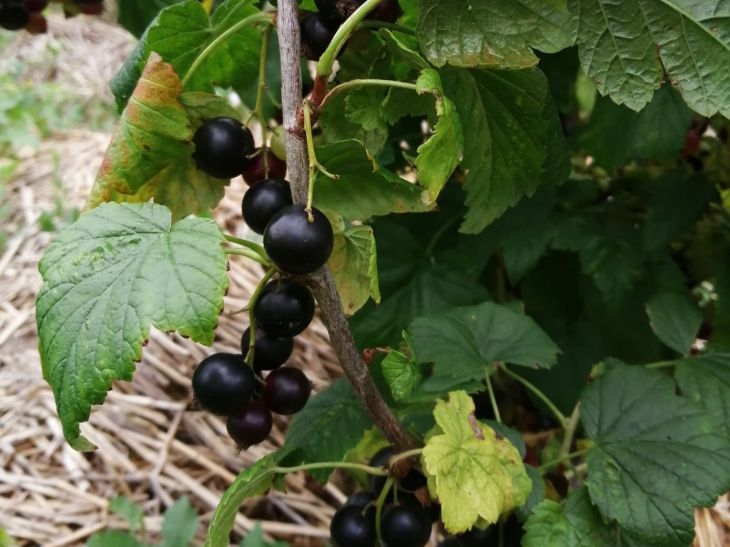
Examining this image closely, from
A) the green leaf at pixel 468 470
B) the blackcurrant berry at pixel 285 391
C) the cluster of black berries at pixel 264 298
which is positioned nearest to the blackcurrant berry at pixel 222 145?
the cluster of black berries at pixel 264 298

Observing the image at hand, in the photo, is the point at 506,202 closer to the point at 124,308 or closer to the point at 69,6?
the point at 124,308

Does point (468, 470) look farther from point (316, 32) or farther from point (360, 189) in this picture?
point (316, 32)

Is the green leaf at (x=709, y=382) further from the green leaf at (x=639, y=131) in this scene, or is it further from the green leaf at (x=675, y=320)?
→ the green leaf at (x=639, y=131)

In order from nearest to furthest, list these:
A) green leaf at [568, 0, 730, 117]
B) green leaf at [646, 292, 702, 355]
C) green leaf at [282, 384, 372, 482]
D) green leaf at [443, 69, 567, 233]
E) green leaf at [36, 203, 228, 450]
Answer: green leaf at [36, 203, 228, 450]
green leaf at [568, 0, 730, 117]
green leaf at [443, 69, 567, 233]
green leaf at [282, 384, 372, 482]
green leaf at [646, 292, 702, 355]

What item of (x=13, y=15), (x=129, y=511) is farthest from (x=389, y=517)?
(x=13, y=15)

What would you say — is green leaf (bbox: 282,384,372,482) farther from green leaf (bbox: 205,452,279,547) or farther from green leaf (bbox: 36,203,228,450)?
green leaf (bbox: 36,203,228,450)

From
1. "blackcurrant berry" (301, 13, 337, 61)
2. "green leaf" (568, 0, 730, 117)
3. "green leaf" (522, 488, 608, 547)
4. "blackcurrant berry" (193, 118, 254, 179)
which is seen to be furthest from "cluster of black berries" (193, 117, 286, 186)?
"green leaf" (522, 488, 608, 547)
